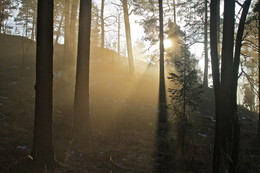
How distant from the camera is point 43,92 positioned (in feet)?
18.2

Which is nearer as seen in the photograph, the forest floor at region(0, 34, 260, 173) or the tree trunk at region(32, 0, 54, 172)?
the tree trunk at region(32, 0, 54, 172)

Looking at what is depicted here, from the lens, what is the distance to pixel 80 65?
27.8ft

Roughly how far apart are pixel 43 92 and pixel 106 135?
404 cm

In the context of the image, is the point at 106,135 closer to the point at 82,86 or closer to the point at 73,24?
the point at 82,86

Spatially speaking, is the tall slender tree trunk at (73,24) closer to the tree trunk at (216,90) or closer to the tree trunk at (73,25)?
the tree trunk at (73,25)

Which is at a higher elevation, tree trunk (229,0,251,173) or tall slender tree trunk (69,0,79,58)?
tall slender tree trunk (69,0,79,58)

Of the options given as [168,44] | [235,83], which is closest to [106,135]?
[235,83]

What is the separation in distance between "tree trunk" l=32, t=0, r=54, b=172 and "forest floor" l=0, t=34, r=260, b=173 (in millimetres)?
562

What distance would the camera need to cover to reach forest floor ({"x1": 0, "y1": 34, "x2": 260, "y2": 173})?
642 cm

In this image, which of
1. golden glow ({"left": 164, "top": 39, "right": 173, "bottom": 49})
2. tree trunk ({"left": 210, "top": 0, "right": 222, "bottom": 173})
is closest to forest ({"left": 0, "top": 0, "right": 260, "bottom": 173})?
tree trunk ({"left": 210, "top": 0, "right": 222, "bottom": 173})

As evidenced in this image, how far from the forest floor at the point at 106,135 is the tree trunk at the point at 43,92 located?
1.84 ft

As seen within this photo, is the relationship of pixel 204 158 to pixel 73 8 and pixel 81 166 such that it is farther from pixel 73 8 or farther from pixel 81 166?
pixel 73 8

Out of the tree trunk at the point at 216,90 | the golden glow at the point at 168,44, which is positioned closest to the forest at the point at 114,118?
the tree trunk at the point at 216,90

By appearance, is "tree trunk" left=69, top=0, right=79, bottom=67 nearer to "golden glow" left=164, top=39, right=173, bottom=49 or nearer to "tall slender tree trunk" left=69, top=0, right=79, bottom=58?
"tall slender tree trunk" left=69, top=0, right=79, bottom=58
